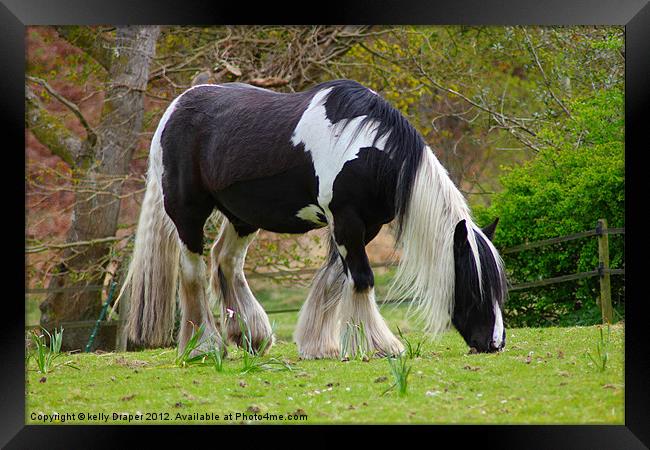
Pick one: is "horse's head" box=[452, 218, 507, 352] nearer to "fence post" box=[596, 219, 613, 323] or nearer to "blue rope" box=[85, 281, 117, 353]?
"fence post" box=[596, 219, 613, 323]

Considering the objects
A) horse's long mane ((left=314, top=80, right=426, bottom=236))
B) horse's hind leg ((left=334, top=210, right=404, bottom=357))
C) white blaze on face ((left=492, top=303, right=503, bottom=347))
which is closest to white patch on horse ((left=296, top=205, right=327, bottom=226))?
horse's hind leg ((left=334, top=210, right=404, bottom=357))

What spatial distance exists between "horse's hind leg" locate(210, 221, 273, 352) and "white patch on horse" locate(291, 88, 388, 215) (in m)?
1.27

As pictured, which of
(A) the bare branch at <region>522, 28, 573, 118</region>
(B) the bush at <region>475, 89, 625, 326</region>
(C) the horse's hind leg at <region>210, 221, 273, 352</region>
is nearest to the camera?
(C) the horse's hind leg at <region>210, 221, 273, 352</region>

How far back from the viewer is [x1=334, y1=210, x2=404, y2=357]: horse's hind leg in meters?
5.85

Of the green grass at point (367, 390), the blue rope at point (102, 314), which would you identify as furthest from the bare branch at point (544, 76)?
the blue rope at point (102, 314)

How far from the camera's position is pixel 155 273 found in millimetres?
6883

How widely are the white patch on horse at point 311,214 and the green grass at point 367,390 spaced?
1035mm

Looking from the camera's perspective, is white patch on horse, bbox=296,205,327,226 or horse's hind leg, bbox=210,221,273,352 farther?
horse's hind leg, bbox=210,221,273,352

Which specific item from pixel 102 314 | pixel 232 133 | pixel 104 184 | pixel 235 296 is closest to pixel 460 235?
pixel 232 133

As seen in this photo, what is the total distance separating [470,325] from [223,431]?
1.84m

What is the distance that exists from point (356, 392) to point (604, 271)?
13.5 ft
